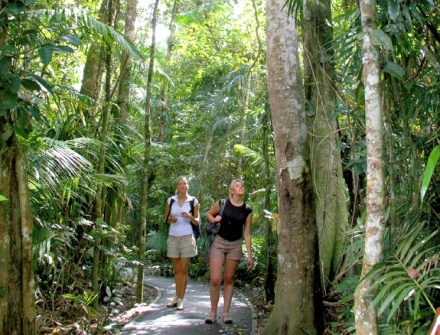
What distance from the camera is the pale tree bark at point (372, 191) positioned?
3.26 meters

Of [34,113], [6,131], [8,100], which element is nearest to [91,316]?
[6,131]

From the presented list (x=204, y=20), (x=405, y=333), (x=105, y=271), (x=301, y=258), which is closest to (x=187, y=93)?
(x=204, y=20)

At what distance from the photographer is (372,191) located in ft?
10.8

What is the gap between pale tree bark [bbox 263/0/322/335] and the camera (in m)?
5.27

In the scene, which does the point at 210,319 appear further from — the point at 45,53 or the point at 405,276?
the point at 45,53

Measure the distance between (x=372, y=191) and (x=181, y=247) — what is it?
458 centimetres

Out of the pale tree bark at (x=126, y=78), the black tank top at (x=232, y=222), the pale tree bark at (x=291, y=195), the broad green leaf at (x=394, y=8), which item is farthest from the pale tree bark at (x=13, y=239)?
the pale tree bark at (x=126, y=78)

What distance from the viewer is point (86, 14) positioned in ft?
21.6

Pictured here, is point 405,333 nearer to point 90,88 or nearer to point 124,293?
point 124,293

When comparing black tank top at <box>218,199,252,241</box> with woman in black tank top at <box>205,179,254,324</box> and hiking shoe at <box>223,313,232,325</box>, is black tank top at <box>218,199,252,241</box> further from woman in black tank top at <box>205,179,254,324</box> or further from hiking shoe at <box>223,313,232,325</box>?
hiking shoe at <box>223,313,232,325</box>

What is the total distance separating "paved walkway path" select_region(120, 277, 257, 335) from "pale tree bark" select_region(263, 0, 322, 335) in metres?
1.15

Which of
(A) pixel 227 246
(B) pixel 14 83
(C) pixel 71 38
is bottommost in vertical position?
(A) pixel 227 246

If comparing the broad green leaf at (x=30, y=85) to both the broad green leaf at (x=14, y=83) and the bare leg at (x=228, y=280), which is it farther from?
the bare leg at (x=228, y=280)

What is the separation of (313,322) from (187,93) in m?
14.4
